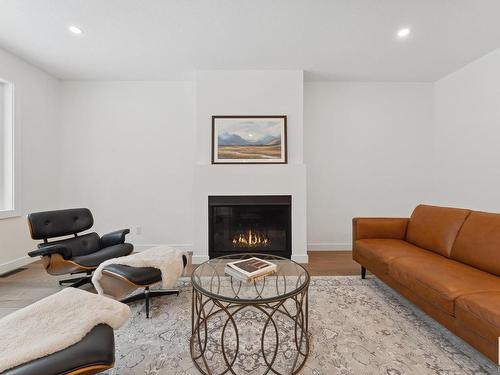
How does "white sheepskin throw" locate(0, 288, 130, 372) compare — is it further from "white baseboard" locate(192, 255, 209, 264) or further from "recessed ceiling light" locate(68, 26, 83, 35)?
"recessed ceiling light" locate(68, 26, 83, 35)

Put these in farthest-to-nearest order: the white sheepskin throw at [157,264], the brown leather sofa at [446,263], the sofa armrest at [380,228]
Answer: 1. the sofa armrest at [380,228]
2. the white sheepskin throw at [157,264]
3. the brown leather sofa at [446,263]

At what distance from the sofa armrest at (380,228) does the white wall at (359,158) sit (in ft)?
3.51

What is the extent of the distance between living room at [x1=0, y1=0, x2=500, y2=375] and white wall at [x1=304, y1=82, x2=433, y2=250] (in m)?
0.03

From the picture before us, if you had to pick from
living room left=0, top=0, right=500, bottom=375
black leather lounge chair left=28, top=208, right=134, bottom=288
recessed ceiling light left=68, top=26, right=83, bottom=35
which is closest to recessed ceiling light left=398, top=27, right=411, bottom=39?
living room left=0, top=0, right=500, bottom=375

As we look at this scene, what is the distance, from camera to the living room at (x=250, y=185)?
1.49 meters

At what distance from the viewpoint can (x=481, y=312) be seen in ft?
4.26

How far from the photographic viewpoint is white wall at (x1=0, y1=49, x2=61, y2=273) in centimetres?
294

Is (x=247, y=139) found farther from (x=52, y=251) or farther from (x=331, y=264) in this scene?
(x=52, y=251)

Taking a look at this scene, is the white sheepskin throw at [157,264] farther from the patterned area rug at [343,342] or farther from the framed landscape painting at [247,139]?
the framed landscape painting at [247,139]

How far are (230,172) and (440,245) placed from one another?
2450 millimetres

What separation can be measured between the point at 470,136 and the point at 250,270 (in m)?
3.67

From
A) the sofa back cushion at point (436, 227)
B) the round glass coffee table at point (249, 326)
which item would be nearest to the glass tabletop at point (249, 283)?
the round glass coffee table at point (249, 326)

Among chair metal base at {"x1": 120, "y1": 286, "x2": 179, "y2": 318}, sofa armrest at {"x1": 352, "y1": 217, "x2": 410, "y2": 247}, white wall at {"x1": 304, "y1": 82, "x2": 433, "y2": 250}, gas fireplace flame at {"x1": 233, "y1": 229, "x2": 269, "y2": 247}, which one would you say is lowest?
chair metal base at {"x1": 120, "y1": 286, "x2": 179, "y2": 318}

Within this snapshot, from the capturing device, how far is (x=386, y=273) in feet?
6.98
